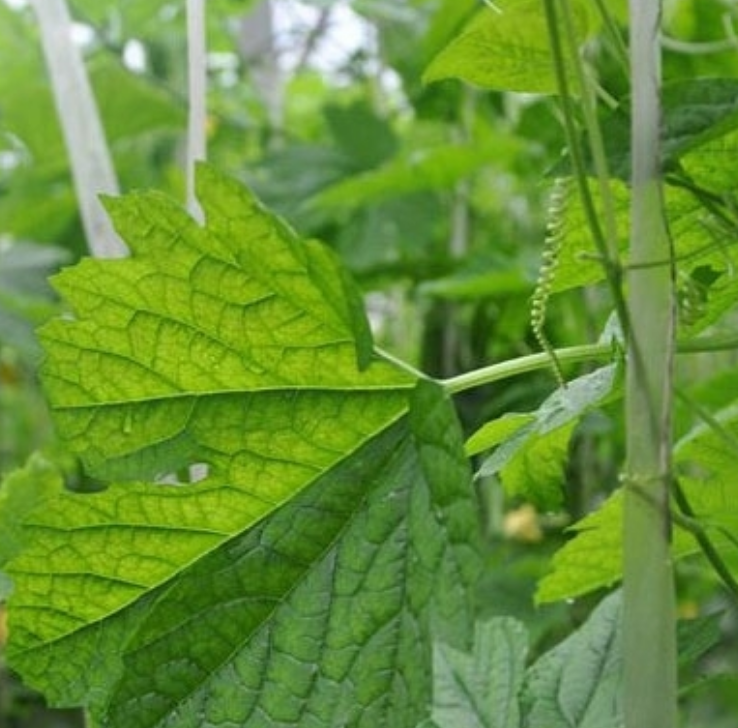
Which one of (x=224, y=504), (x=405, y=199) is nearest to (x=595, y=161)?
(x=224, y=504)

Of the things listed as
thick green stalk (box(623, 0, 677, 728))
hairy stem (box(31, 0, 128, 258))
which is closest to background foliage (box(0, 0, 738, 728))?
hairy stem (box(31, 0, 128, 258))

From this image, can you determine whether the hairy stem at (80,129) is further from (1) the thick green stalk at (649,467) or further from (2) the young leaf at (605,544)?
(1) the thick green stalk at (649,467)

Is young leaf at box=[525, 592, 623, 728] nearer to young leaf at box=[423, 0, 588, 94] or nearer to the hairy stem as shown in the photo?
young leaf at box=[423, 0, 588, 94]

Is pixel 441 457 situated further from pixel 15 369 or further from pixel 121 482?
pixel 15 369

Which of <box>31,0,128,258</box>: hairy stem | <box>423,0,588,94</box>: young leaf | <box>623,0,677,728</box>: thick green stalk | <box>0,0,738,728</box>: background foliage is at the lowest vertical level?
<box>623,0,677,728</box>: thick green stalk

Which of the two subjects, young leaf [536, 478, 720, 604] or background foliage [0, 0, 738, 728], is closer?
young leaf [536, 478, 720, 604]

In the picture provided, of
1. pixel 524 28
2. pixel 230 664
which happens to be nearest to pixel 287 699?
pixel 230 664

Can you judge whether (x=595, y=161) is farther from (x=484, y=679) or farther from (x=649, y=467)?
(x=484, y=679)

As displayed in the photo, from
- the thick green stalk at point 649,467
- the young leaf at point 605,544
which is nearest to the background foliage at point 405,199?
the young leaf at point 605,544
